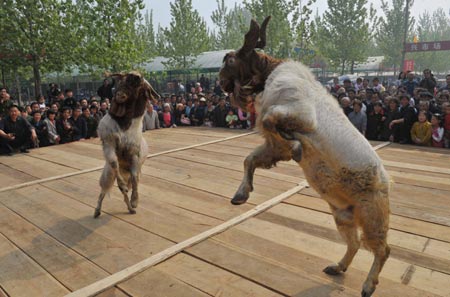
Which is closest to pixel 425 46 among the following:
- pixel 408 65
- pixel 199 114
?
Result: pixel 408 65

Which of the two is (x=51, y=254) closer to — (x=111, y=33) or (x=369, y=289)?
(x=369, y=289)

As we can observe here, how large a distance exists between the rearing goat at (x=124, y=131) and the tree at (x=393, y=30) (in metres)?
34.1

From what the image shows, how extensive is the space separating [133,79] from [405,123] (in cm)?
722

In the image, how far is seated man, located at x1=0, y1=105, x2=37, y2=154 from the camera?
8.85 m

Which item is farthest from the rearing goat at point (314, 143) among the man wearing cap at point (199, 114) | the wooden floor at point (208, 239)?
the man wearing cap at point (199, 114)

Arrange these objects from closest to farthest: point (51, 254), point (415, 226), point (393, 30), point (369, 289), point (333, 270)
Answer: point (369, 289)
point (333, 270)
point (51, 254)
point (415, 226)
point (393, 30)

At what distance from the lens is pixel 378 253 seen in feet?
8.78

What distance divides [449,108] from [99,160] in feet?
27.4

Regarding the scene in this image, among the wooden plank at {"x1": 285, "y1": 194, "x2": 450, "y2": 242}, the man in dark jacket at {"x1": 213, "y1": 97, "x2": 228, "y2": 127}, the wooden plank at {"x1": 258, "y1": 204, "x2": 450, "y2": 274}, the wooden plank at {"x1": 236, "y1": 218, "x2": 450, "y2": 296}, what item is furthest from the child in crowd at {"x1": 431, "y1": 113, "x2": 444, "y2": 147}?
the man in dark jacket at {"x1": 213, "y1": 97, "x2": 228, "y2": 127}

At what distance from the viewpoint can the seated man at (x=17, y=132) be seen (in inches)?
348

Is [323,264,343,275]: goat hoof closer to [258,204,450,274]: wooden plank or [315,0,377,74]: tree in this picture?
[258,204,450,274]: wooden plank

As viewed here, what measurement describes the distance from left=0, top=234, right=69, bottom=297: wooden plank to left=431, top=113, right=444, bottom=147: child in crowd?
27.9 ft

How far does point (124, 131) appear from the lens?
4652 millimetres

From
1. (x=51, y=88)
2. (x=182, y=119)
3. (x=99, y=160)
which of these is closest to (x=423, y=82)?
(x=182, y=119)
